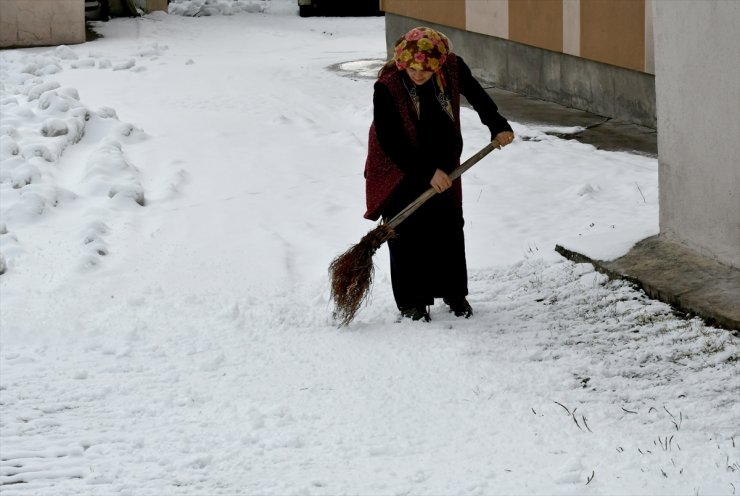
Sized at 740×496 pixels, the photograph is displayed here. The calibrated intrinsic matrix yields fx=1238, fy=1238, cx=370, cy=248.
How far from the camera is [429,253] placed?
589cm

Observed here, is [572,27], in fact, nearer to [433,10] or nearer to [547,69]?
[547,69]

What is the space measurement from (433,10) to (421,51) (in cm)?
926

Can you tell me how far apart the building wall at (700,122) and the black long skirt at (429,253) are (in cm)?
131

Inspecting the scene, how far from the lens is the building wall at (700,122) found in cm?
588

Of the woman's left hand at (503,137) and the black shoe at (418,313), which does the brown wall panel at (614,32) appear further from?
the black shoe at (418,313)

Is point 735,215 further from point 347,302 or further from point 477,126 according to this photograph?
point 477,126

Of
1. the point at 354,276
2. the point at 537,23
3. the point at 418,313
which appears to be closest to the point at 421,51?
the point at 354,276

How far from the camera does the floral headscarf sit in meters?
5.44

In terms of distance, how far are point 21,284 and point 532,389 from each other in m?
3.23

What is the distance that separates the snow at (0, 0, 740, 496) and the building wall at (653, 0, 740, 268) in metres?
0.46

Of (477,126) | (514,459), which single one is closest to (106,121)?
(477,126)

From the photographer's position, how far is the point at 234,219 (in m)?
8.14

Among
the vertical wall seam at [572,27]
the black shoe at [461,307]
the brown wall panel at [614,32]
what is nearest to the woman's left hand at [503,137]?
the black shoe at [461,307]

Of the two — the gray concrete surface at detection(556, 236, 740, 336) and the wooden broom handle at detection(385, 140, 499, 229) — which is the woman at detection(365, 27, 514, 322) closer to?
the wooden broom handle at detection(385, 140, 499, 229)
